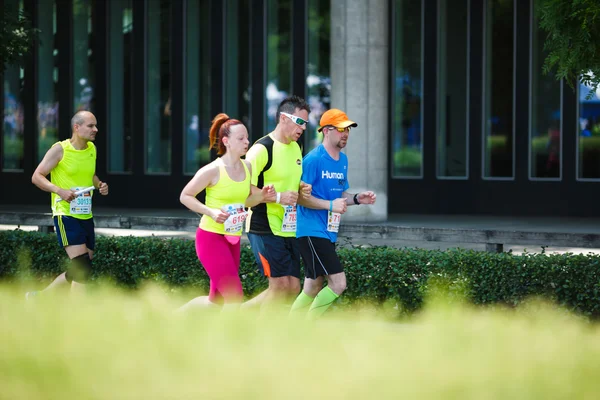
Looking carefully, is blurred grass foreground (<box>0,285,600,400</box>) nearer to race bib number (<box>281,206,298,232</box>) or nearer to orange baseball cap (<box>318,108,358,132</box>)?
race bib number (<box>281,206,298,232</box>)

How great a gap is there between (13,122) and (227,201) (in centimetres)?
2212

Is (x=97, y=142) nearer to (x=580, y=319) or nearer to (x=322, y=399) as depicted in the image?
(x=580, y=319)

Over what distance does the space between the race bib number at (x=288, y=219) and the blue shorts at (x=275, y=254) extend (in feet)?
0.28

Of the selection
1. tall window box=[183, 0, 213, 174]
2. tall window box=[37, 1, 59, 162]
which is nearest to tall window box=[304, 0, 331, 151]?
tall window box=[183, 0, 213, 174]

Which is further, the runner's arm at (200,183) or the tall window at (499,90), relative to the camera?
the tall window at (499,90)

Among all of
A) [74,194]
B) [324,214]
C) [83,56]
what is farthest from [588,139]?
[324,214]

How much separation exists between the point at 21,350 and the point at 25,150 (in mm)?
22645

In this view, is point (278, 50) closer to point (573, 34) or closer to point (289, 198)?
point (573, 34)

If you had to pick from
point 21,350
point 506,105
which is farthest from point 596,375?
point 506,105

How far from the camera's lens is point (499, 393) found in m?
6.02

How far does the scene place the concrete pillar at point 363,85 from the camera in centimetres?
2112

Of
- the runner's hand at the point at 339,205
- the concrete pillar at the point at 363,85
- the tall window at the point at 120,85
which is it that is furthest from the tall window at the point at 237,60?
the runner's hand at the point at 339,205

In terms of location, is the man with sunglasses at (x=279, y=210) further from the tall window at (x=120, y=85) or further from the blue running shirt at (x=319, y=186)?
the tall window at (x=120, y=85)

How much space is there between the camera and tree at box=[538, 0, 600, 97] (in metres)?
9.26
